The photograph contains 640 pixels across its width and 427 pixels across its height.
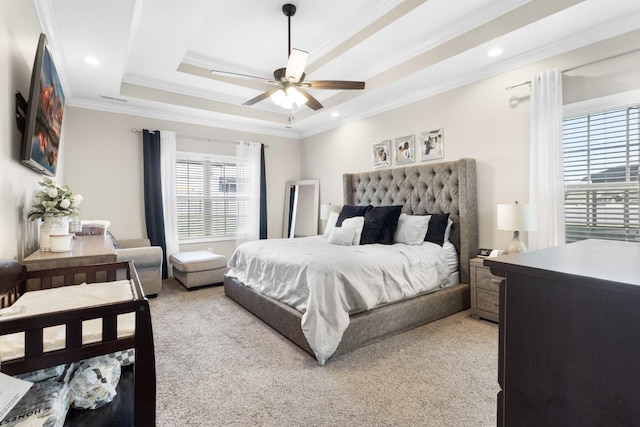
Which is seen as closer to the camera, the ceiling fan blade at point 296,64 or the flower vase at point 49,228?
the flower vase at point 49,228

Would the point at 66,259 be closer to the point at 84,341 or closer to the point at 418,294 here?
the point at 84,341

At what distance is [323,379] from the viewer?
6.69ft

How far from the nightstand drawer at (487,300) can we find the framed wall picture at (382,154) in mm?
2120

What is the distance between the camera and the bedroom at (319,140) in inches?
71.0

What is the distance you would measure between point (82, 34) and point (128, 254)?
226 cm

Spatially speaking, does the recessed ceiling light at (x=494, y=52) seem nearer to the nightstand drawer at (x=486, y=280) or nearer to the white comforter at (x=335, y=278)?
the white comforter at (x=335, y=278)

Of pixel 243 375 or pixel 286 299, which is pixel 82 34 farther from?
pixel 243 375

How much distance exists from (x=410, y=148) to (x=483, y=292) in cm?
200

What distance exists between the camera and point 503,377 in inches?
31.9

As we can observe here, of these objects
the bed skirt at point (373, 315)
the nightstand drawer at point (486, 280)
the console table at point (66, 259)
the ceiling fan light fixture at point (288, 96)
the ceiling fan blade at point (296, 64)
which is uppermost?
the ceiling fan blade at point (296, 64)

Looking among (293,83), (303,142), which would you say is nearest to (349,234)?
(293,83)

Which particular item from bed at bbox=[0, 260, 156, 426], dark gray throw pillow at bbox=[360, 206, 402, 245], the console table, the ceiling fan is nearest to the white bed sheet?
bed at bbox=[0, 260, 156, 426]

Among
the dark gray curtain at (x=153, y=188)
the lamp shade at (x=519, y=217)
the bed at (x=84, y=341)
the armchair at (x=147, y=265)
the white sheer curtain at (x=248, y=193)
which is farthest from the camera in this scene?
the white sheer curtain at (x=248, y=193)

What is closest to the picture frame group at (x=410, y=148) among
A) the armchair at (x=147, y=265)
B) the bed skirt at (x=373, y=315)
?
the bed skirt at (x=373, y=315)
